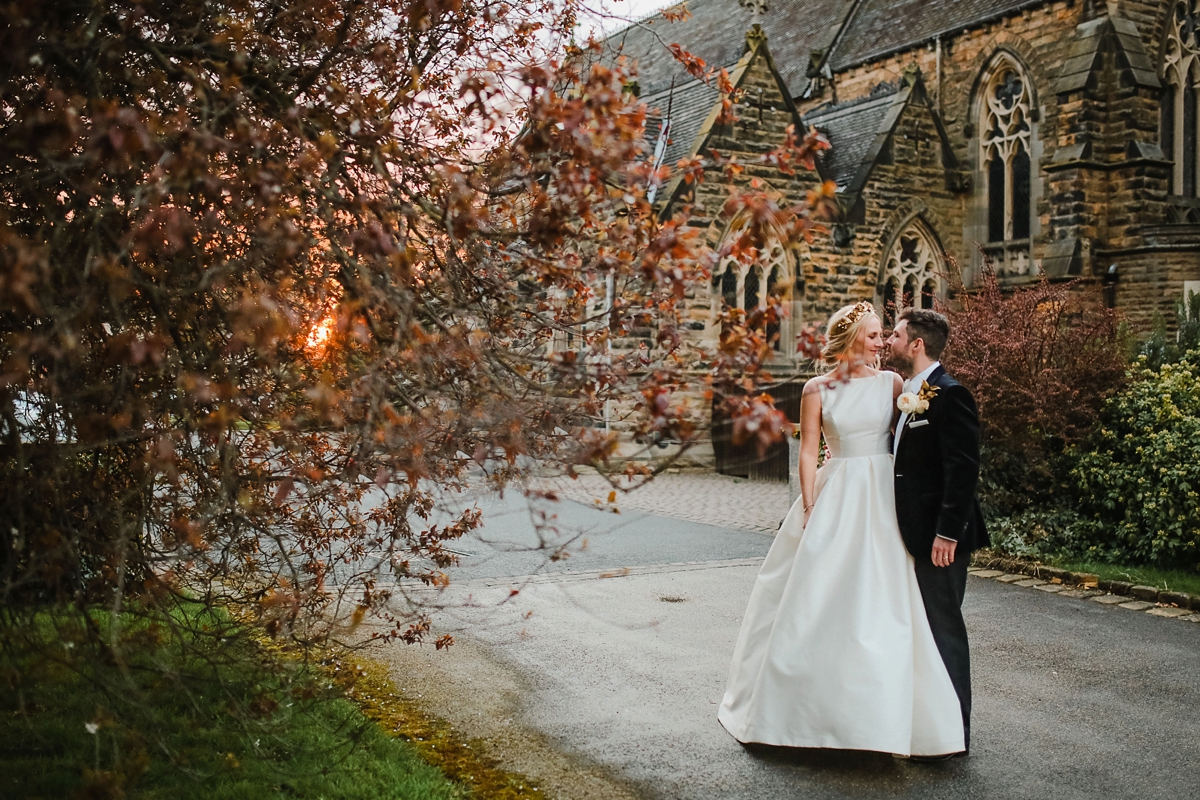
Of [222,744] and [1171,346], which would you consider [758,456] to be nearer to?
[1171,346]

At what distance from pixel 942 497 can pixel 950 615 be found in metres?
0.58

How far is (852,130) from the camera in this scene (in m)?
22.1

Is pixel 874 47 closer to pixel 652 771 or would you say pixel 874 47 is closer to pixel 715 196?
pixel 715 196

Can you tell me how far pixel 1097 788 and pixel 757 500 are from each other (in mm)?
11015

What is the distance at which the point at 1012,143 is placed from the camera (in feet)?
72.0

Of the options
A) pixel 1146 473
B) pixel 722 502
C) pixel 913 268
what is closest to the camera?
pixel 1146 473

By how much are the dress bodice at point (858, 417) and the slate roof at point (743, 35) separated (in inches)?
837

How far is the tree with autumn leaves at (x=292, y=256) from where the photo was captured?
9.29 feet

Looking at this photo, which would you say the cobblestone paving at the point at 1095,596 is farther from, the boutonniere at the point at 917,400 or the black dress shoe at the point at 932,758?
the boutonniere at the point at 917,400

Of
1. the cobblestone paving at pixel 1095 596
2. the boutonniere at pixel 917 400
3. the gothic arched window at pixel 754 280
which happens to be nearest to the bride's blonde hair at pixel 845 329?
the boutonniere at pixel 917 400

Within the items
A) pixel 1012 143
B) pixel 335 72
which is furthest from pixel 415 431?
pixel 1012 143

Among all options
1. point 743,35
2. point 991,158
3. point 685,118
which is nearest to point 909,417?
point 685,118

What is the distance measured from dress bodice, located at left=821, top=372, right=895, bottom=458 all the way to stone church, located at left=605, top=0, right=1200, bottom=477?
42.2ft

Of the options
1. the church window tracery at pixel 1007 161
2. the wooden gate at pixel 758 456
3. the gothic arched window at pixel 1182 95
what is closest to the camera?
the wooden gate at pixel 758 456
